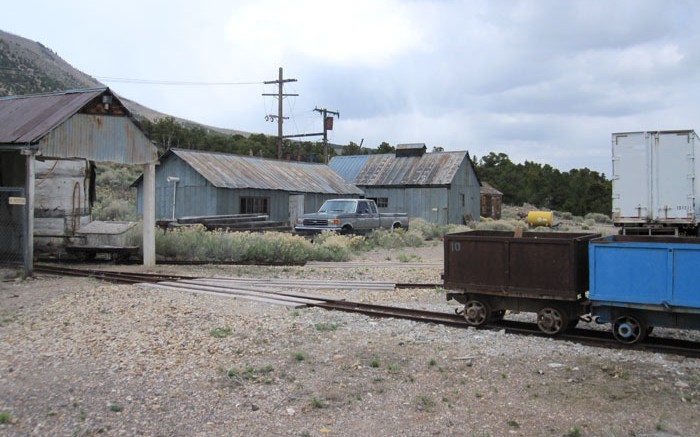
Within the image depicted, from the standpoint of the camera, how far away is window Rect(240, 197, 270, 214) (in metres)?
30.7

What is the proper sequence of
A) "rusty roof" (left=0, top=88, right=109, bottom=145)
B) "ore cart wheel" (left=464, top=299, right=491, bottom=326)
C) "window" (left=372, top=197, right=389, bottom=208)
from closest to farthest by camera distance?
"ore cart wheel" (left=464, top=299, right=491, bottom=326)
"rusty roof" (left=0, top=88, right=109, bottom=145)
"window" (left=372, top=197, right=389, bottom=208)

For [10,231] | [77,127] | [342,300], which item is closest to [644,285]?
[342,300]

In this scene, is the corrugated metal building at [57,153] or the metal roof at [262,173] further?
the metal roof at [262,173]

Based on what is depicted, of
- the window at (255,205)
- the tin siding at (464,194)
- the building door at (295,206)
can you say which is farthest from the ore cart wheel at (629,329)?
the tin siding at (464,194)

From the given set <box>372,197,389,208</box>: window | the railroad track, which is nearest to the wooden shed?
<box>372,197,389,208</box>: window

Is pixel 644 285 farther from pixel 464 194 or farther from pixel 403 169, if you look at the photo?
pixel 403 169

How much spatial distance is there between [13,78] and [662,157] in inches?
2725

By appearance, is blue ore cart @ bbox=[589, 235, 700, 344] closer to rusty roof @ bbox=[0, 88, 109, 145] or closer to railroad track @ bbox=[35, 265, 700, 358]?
railroad track @ bbox=[35, 265, 700, 358]

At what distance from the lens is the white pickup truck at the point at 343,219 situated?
83.3 ft

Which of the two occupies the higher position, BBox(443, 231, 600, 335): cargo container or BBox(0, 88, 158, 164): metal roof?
BBox(0, 88, 158, 164): metal roof

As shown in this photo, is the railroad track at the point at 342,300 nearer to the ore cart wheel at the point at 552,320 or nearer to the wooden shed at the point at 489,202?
the ore cart wheel at the point at 552,320

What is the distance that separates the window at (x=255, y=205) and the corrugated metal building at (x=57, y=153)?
11.6 metres

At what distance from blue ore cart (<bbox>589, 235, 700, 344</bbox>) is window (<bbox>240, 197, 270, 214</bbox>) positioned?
2387cm

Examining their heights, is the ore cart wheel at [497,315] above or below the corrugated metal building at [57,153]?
below
